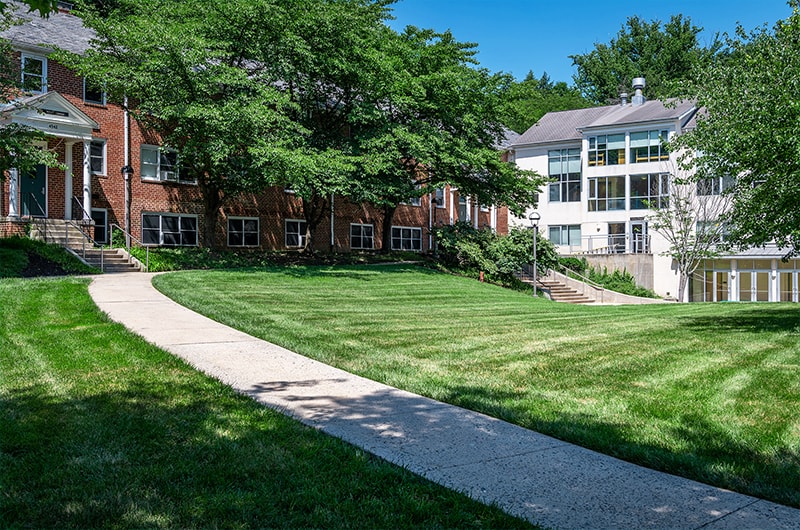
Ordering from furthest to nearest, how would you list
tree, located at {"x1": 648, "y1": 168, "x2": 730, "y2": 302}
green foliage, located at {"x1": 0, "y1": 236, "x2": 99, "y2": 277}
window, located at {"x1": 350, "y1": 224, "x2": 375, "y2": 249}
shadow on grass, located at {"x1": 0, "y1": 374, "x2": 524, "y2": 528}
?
window, located at {"x1": 350, "y1": 224, "x2": 375, "y2": 249} < tree, located at {"x1": 648, "y1": 168, "x2": 730, "y2": 302} < green foliage, located at {"x1": 0, "y1": 236, "x2": 99, "y2": 277} < shadow on grass, located at {"x1": 0, "y1": 374, "x2": 524, "y2": 528}

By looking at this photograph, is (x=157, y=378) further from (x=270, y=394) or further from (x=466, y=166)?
(x=466, y=166)

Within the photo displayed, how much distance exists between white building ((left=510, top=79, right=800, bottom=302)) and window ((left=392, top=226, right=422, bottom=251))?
10.2m

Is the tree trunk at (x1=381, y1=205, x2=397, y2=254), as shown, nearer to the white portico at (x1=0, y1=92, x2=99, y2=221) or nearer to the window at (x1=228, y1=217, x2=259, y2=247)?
the window at (x1=228, y1=217, x2=259, y2=247)

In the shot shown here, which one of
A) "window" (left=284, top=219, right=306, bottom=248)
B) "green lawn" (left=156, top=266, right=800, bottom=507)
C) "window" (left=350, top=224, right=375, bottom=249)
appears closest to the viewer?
"green lawn" (left=156, top=266, right=800, bottom=507)

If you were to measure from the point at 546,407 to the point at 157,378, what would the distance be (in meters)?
3.96

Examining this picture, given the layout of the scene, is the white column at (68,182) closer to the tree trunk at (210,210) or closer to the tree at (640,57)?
the tree trunk at (210,210)

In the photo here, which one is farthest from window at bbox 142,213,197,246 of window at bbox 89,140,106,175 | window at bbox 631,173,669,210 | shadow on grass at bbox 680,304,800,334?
window at bbox 631,173,669,210

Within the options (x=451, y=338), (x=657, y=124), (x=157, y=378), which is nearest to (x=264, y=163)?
(x=451, y=338)

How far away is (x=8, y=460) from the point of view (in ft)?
14.1

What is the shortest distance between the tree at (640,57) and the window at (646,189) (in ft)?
70.2

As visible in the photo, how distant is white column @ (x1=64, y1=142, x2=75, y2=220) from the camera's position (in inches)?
959

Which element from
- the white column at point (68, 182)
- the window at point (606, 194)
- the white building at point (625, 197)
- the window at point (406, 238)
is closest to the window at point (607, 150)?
the white building at point (625, 197)

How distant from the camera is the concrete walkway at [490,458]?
375cm

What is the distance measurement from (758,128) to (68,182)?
23.3 metres
